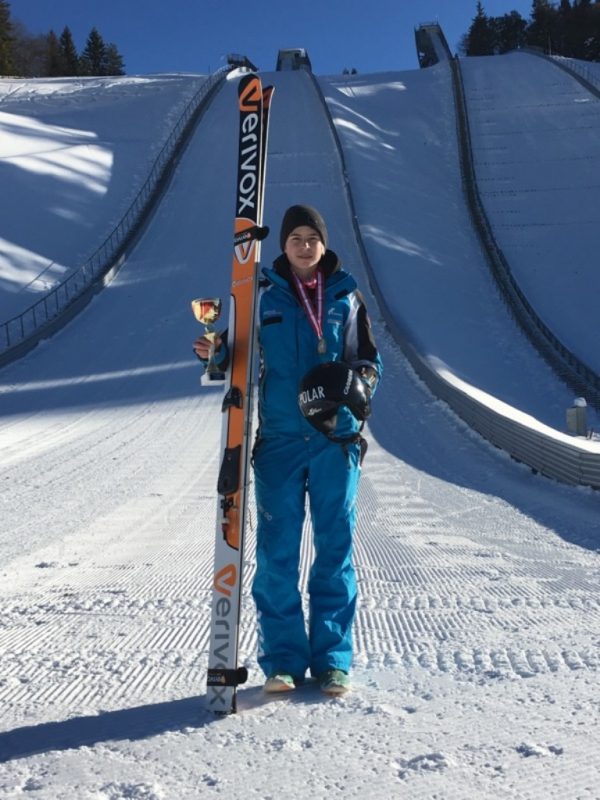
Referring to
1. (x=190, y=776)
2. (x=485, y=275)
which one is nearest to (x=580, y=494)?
(x=190, y=776)

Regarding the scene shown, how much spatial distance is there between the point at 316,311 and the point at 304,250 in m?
0.24

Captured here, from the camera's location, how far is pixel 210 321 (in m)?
3.01

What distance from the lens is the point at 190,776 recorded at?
2320 mm

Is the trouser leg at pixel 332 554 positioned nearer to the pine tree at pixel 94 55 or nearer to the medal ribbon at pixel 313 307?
the medal ribbon at pixel 313 307

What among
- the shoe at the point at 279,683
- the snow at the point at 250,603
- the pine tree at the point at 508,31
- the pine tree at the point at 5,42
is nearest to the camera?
the snow at the point at 250,603

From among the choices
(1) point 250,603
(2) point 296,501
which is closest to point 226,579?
(2) point 296,501

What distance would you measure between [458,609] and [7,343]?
56.3 ft

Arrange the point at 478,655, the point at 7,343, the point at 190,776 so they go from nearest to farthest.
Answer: the point at 190,776, the point at 478,655, the point at 7,343

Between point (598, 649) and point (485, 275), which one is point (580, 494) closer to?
point (598, 649)

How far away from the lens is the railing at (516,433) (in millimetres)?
8516

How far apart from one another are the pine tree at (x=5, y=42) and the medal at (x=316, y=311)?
77232 mm

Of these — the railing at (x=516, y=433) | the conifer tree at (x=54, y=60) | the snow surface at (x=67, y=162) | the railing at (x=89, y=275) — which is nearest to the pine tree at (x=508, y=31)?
the conifer tree at (x=54, y=60)

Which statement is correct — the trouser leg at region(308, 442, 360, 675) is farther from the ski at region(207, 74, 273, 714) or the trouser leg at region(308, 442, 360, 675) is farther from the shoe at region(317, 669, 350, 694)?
the ski at region(207, 74, 273, 714)

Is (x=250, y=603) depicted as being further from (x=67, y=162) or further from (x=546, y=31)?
(x=546, y=31)
